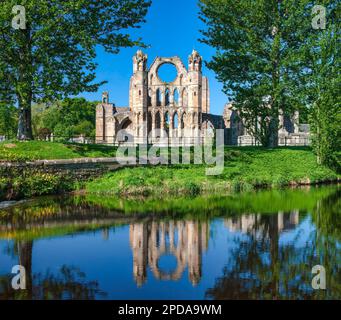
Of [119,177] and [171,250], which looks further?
[119,177]

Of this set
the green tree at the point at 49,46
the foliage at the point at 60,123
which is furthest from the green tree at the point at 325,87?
the foliage at the point at 60,123

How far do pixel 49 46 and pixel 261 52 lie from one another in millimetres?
17592

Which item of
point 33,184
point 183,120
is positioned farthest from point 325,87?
point 183,120

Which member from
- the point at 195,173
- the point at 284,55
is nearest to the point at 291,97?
the point at 284,55

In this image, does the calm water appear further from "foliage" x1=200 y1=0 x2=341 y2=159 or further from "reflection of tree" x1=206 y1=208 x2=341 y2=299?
"foliage" x1=200 y1=0 x2=341 y2=159

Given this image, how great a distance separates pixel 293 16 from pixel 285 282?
29.6 metres

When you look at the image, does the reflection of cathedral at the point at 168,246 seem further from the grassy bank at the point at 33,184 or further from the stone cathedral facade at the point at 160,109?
the stone cathedral facade at the point at 160,109

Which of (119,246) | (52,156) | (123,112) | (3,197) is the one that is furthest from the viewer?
(123,112)

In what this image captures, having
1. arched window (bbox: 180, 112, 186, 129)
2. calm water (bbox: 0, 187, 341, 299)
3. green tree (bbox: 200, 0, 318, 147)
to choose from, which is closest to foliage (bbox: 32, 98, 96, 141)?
arched window (bbox: 180, 112, 186, 129)

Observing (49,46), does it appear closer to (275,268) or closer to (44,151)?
(44,151)

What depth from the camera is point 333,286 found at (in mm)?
7941

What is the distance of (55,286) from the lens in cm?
809

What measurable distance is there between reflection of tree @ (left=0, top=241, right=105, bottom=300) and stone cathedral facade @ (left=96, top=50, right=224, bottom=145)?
63.4 meters
